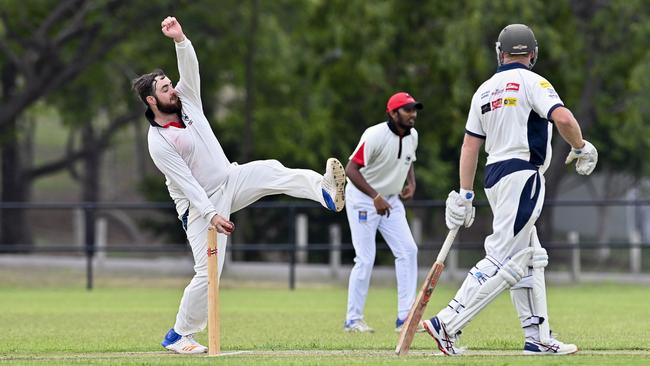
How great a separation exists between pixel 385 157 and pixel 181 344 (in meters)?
3.81

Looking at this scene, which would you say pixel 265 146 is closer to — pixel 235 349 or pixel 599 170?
pixel 599 170

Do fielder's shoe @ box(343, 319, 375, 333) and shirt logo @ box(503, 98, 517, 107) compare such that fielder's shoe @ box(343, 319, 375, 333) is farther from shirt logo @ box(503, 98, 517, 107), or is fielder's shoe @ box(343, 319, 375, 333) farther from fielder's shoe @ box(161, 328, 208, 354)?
shirt logo @ box(503, 98, 517, 107)

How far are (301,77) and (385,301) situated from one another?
2001cm

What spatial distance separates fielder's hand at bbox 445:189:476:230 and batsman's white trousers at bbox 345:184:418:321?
3.94m

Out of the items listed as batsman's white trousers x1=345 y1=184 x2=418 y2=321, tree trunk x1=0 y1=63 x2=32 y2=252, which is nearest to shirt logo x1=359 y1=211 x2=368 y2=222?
batsman's white trousers x1=345 y1=184 x2=418 y2=321

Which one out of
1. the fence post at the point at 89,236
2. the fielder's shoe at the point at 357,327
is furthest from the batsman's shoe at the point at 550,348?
the fence post at the point at 89,236

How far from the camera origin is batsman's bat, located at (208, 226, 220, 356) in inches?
393

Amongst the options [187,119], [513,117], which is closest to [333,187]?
[187,119]

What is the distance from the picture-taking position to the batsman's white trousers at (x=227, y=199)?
34.6 feet

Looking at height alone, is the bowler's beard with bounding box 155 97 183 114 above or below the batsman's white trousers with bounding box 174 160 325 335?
above

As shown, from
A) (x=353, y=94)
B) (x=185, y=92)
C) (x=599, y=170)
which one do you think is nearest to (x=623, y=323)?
(x=185, y=92)

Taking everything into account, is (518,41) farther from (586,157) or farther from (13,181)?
(13,181)

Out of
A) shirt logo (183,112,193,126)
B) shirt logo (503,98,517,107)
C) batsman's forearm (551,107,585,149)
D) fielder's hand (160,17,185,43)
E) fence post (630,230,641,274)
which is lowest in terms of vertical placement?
fence post (630,230,641,274)

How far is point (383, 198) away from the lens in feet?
44.6
